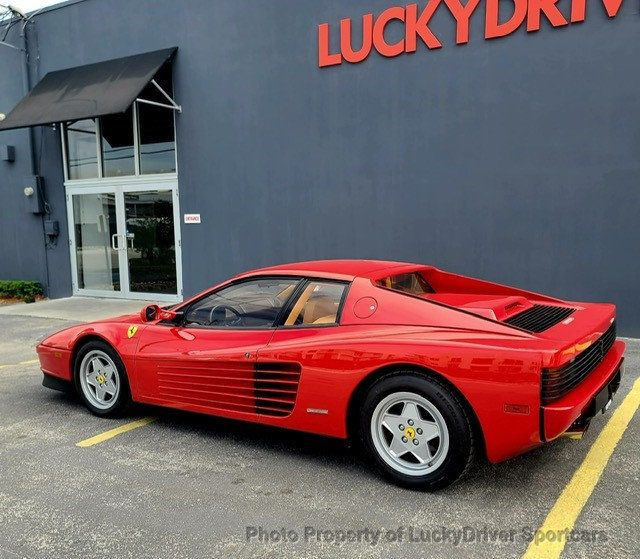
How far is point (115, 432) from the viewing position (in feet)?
13.3

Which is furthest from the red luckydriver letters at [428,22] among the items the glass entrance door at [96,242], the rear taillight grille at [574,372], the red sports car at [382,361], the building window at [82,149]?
the glass entrance door at [96,242]

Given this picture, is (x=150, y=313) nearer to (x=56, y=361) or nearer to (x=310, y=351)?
(x=56, y=361)

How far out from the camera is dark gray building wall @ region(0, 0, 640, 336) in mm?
6879

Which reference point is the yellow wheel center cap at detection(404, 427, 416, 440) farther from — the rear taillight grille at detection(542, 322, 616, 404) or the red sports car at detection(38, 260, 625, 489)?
the rear taillight grille at detection(542, 322, 616, 404)

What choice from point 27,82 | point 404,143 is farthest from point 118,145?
point 404,143

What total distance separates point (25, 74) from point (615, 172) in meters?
11.3

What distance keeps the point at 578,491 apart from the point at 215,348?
2.35 metres

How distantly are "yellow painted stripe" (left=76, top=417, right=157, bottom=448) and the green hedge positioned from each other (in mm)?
8752

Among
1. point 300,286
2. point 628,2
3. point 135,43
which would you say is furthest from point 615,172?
point 135,43

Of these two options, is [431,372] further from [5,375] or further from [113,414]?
[5,375]

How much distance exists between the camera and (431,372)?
2.97 metres

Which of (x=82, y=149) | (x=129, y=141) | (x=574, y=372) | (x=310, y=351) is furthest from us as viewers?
(x=82, y=149)

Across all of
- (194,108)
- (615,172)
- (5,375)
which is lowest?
(5,375)

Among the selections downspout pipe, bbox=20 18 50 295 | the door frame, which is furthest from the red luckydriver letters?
downspout pipe, bbox=20 18 50 295
